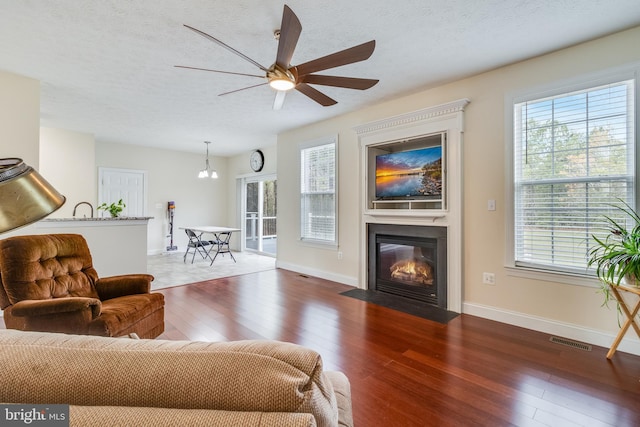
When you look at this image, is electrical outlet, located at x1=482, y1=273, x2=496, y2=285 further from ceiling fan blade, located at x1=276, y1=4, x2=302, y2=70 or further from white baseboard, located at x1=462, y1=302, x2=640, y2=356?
ceiling fan blade, located at x1=276, y1=4, x2=302, y2=70

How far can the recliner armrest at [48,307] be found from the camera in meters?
1.90

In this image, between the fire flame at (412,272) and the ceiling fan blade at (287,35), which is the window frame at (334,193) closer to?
the fire flame at (412,272)

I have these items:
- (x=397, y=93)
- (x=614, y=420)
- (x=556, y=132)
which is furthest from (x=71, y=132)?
(x=614, y=420)

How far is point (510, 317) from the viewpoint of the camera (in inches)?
121

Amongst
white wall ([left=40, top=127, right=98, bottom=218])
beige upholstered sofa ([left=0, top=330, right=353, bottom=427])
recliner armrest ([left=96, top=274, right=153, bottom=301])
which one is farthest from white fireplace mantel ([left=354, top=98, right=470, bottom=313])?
white wall ([left=40, top=127, right=98, bottom=218])

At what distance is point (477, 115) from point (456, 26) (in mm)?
1158

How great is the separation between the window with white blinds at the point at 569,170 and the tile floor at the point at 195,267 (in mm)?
4317

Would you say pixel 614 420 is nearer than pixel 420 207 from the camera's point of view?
Yes

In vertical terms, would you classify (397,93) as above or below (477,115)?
above

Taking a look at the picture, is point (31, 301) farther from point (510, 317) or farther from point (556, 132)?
point (556, 132)

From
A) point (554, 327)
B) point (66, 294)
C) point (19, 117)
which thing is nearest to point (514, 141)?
point (554, 327)

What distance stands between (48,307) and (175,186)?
6051 millimetres

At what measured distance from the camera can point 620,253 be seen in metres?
2.20

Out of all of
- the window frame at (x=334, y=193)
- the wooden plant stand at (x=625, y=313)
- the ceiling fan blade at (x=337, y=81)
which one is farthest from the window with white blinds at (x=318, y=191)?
the wooden plant stand at (x=625, y=313)
